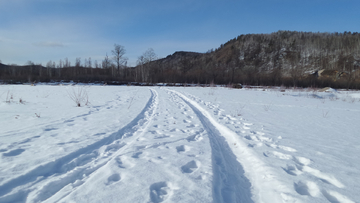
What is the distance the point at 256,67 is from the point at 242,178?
3476 inches

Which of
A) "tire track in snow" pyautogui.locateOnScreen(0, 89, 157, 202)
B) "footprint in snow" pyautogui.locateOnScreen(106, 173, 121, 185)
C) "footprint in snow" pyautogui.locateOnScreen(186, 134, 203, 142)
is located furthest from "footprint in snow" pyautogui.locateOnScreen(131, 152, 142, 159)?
"footprint in snow" pyautogui.locateOnScreen(186, 134, 203, 142)

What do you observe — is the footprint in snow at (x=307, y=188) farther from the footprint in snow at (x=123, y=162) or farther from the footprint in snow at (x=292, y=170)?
the footprint in snow at (x=123, y=162)

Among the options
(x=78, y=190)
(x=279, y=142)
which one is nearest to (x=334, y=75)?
(x=279, y=142)

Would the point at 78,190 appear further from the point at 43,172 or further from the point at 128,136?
the point at 128,136

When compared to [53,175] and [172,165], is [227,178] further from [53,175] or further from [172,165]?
[53,175]

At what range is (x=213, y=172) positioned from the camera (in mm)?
1996

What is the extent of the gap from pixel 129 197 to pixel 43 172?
1.26m

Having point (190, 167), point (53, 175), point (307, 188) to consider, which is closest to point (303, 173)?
point (307, 188)

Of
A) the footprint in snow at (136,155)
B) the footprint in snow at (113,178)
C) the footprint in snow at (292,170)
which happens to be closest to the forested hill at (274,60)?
the footprint in snow at (136,155)

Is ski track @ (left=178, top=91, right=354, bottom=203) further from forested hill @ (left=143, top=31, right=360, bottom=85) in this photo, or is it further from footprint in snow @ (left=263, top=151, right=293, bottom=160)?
forested hill @ (left=143, top=31, right=360, bottom=85)

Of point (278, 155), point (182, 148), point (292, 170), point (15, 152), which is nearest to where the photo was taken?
point (292, 170)

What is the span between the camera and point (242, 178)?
2.03 meters

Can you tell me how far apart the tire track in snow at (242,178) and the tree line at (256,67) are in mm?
34625

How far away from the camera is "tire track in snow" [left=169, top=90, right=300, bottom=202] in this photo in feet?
5.39
